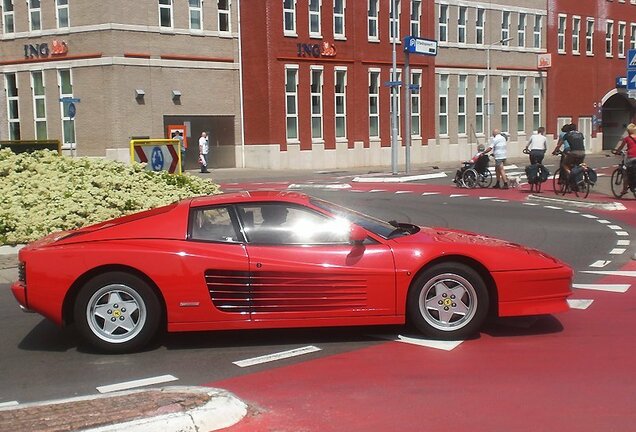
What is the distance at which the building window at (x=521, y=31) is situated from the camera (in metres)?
52.4

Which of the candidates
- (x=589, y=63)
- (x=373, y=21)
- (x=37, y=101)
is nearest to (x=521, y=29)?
(x=589, y=63)

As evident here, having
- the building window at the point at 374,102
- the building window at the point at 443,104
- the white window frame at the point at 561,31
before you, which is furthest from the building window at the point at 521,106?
the building window at the point at 374,102

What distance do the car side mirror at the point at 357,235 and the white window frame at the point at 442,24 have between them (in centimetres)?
4207

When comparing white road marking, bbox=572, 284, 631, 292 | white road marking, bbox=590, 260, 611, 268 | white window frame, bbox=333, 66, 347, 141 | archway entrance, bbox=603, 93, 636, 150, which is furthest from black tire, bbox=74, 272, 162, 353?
archway entrance, bbox=603, 93, 636, 150

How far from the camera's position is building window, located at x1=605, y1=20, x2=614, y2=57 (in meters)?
59.0

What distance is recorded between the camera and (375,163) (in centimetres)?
4344

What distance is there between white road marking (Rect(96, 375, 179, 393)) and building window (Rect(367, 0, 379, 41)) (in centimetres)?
3841

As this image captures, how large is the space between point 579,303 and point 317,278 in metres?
3.23

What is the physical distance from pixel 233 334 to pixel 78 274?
1.49m

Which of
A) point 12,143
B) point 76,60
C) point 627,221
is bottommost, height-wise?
point 627,221

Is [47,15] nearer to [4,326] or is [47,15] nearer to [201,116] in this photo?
[201,116]

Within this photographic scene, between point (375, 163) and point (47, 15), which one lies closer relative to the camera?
point (47, 15)

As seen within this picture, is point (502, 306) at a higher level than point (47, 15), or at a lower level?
lower

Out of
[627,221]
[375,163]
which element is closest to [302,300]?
[627,221]
